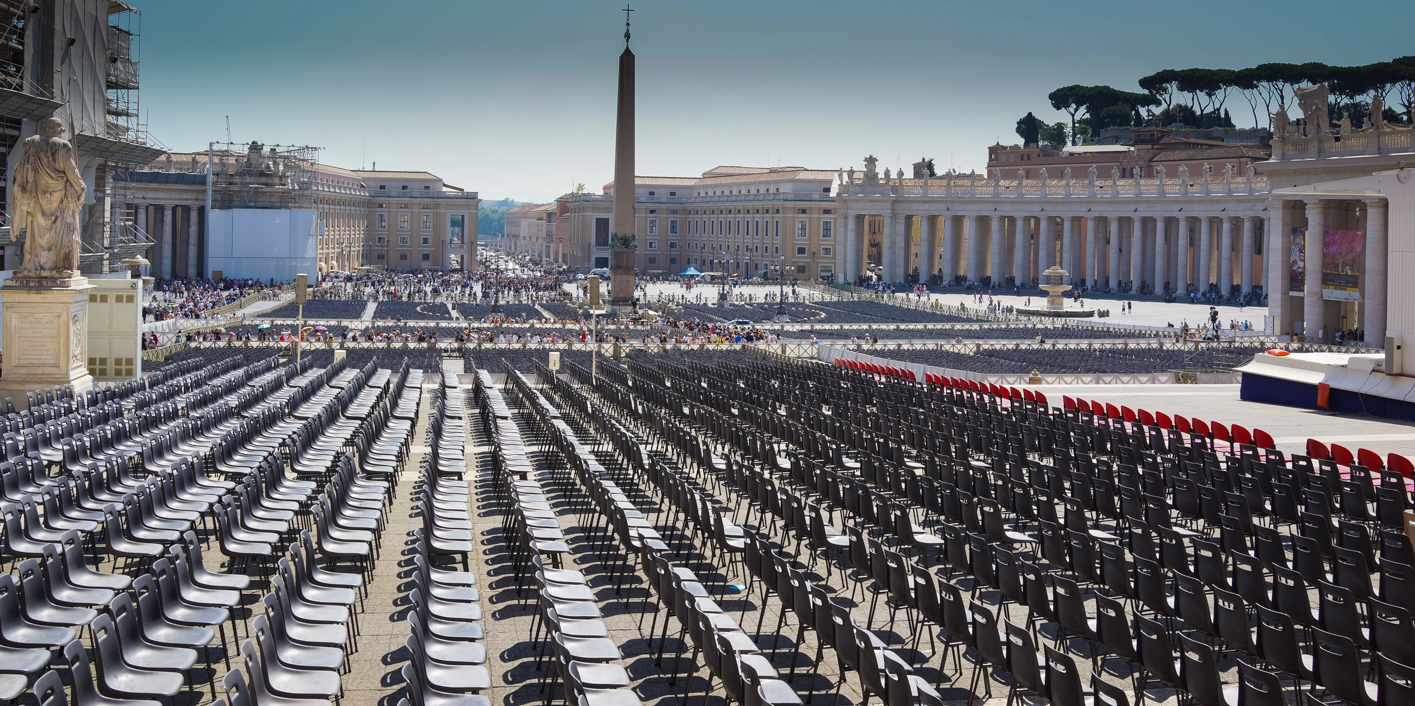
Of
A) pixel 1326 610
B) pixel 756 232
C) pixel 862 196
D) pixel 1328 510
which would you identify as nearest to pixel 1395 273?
pixel 1328 510

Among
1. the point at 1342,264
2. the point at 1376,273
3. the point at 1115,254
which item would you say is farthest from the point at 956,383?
the point at 1115,254

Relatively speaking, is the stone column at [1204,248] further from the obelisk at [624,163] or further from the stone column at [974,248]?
the obelisk at [624,163]

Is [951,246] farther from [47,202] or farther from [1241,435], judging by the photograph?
[47,202]

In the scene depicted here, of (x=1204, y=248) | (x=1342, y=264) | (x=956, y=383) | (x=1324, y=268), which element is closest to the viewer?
(x=956, y=383)

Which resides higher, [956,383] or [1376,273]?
[1376,273]

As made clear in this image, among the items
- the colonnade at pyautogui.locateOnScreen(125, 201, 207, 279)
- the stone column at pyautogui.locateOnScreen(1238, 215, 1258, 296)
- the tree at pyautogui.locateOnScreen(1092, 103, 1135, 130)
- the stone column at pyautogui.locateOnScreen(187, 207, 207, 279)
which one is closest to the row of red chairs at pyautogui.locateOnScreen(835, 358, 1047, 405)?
the stone column at pyautogui.locateOnScreen(1238, 215, 1258, 296)

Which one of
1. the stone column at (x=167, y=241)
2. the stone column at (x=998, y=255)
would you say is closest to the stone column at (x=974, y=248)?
the stone column at (x=998, y=255)

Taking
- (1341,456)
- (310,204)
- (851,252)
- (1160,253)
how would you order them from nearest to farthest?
(1341,456), (1160,253), (310,204), (851,252)

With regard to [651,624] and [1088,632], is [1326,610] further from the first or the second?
[651,624]
